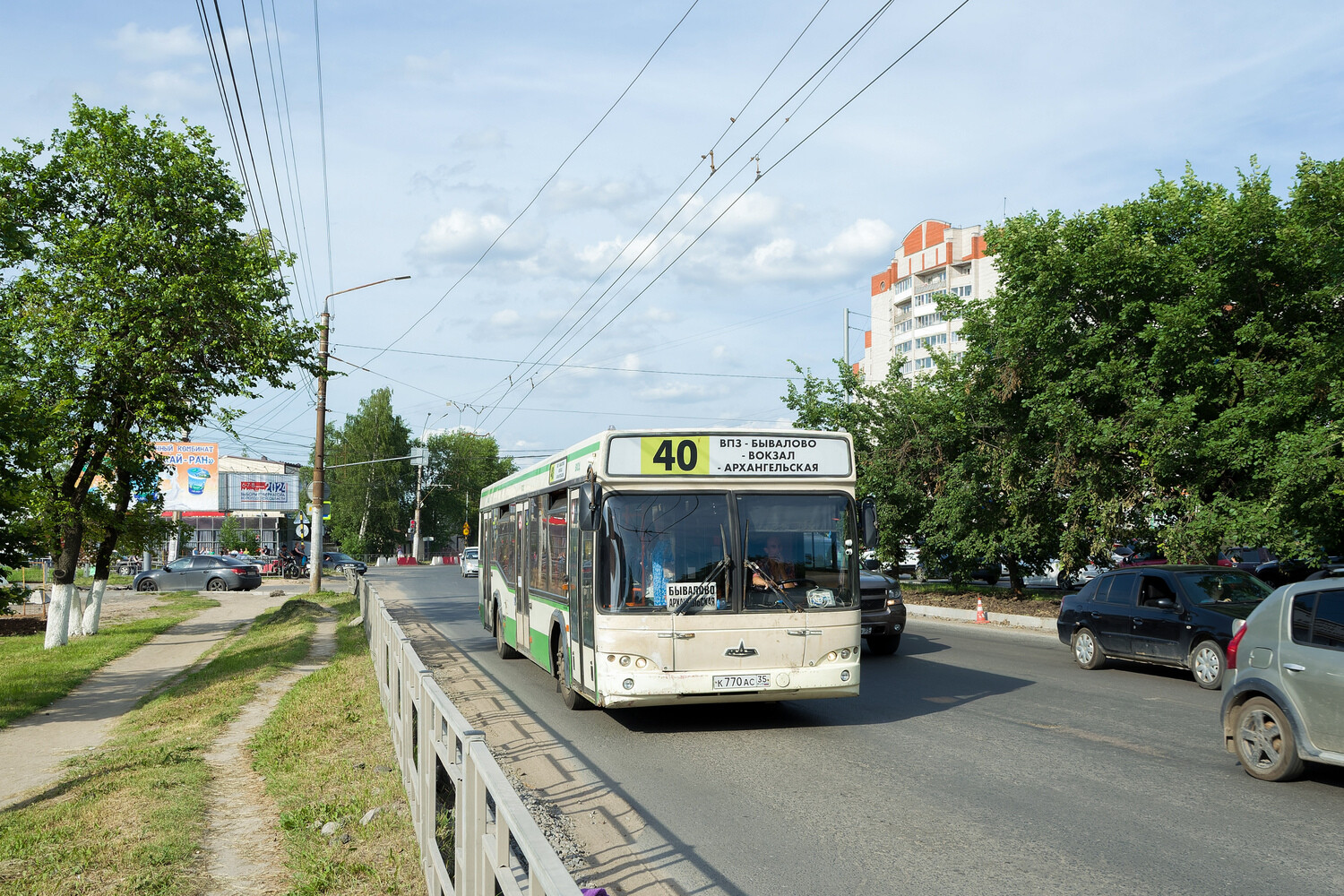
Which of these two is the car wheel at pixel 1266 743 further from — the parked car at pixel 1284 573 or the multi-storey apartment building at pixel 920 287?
the multi-storey apartment building at pixel 920 287

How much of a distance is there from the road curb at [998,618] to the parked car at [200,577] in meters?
32.3

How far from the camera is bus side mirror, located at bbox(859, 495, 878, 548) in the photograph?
10055mm

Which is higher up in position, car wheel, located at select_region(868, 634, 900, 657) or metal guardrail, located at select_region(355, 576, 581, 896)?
metal guardrail, located at select_region(355, 576, 581, 896)

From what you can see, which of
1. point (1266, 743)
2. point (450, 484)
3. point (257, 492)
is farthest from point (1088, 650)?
point (450, 484)

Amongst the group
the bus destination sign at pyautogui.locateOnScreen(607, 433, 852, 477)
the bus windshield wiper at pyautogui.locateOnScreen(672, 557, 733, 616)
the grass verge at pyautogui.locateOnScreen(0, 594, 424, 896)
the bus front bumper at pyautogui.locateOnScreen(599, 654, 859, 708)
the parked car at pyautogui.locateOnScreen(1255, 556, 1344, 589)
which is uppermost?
the bus destination sign at pyautogui.locateOnScreen(607, 433, 852, 477)

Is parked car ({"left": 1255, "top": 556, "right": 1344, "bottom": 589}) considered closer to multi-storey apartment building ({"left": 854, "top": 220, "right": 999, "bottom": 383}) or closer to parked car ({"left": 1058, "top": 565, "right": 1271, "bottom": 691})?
parked car ({"left": 1058, "top": 565, "right": 1271, "bottom": 691})

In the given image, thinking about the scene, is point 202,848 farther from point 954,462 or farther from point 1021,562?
point 1021,562

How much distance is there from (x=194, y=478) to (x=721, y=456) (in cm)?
5732

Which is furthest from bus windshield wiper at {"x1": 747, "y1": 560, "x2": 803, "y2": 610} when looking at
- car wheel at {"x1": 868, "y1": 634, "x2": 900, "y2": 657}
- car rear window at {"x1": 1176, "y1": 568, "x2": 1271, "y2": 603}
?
car wheel at {"x1": 868, "y1": 634, "x2": 900, "y2": 657}

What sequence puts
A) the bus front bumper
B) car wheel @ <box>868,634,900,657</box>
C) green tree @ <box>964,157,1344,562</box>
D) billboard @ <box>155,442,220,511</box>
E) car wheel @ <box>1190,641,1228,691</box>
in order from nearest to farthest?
the bus front bumper
car wheel @ <box>1190,641,1228,691</box>
car wheel @ <box>868,634,900,657</box>
green tree @ <box>964,157,1344,562</box>
billboard @ <box>155,442,220,511</box>

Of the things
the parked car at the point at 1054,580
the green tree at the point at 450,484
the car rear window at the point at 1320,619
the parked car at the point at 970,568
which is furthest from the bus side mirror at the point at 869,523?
the green tree at the point at 450,484

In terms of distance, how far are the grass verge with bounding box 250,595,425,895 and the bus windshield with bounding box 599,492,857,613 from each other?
2.67 meters

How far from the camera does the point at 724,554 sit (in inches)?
393

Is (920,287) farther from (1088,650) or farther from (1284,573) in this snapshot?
(1088,650)
